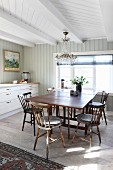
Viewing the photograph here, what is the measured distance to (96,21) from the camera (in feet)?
10.9

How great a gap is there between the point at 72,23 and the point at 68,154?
9.03 feet

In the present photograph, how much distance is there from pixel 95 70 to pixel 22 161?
153 inches

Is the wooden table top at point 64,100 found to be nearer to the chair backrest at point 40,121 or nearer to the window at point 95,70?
the chair backrest at point 40,121

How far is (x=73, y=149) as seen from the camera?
2.75 metres

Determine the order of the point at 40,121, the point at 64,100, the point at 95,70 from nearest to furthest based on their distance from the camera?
the point at 40,121 → the point at 64,100 → the point at 95,70

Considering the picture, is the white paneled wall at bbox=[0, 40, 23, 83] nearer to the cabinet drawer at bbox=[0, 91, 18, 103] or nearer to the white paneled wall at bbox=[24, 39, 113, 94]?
the white paneled wall at bbox=[24, 39, 113, 94]

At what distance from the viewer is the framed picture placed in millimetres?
5321

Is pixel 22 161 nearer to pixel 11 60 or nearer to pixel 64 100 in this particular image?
pixel 64 100

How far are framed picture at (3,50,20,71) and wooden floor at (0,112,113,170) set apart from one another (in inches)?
93.5

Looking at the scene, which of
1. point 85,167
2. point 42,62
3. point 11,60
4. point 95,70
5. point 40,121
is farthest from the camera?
Answer: point 42,62

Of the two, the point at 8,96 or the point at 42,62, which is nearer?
the point at 8,96

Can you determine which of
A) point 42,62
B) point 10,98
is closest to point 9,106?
point 10,98

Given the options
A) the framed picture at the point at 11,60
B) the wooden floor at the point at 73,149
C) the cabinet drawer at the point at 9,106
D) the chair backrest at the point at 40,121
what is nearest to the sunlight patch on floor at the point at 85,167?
the wooden floor at the point at 73,149

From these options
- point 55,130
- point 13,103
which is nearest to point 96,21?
point 55,130
